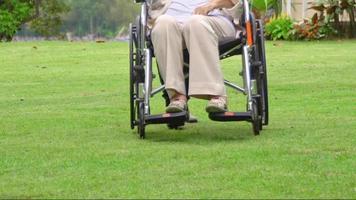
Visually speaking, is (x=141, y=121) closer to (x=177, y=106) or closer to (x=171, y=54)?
(x=177, y=106)

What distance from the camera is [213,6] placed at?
612 centimetres

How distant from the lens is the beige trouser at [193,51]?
579 cm

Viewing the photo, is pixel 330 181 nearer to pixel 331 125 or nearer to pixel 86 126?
pixel 331 125

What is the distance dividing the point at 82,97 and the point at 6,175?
157 inches

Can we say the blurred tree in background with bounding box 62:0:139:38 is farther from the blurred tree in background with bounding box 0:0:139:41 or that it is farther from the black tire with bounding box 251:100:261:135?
the black tire with bounding box 251:100:261:135

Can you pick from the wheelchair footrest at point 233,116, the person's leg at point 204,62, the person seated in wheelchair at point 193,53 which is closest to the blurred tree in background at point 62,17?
the person seated in wheelchair at point 193,53

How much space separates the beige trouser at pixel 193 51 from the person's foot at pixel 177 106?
0.05 meters

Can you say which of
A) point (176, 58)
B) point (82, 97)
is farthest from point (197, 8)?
point (82, 97)

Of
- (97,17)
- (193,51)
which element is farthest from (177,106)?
(97,17)

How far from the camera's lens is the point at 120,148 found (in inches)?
214

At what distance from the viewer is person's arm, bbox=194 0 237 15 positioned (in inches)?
241

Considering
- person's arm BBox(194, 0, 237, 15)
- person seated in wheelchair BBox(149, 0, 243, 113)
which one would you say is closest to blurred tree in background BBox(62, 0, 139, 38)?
person's arm BBox(194, 0, 237, 15)

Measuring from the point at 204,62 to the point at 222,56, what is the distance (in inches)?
16.0

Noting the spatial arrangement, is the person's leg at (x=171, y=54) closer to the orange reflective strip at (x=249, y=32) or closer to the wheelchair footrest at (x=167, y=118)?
the wheelchair footrest at (x=167, y=118)
